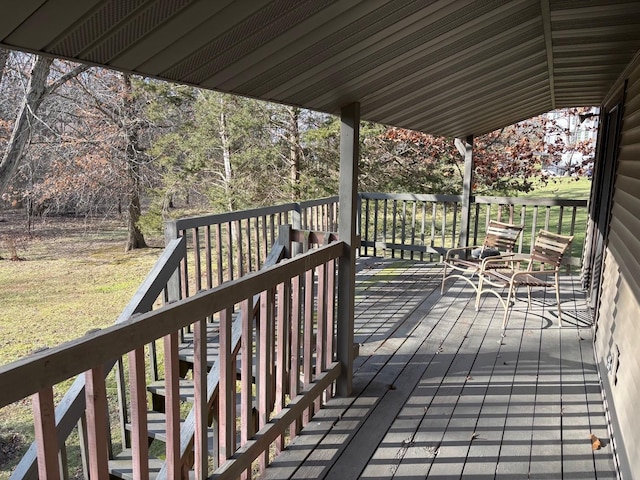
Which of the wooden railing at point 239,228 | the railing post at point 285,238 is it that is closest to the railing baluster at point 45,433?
the railing post at point 285,238

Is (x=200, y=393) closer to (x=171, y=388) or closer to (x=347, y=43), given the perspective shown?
(x=171, y=388)

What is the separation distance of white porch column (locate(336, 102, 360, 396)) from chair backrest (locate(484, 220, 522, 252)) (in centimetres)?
331

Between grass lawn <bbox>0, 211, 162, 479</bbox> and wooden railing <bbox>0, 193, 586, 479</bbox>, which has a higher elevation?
wooden railing <bbox>0, 193, 586, 479</bbox>

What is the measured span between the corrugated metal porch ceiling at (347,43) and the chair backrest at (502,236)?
6.56 ft

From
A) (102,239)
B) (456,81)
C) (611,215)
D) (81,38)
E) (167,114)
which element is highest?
(167,114)

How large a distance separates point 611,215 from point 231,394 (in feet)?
11.0

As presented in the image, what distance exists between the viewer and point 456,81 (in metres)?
3.56

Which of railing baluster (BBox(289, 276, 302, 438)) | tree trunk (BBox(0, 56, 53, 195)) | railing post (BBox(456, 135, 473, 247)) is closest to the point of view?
railing baluster (BBox(289, 276, 302, 438))

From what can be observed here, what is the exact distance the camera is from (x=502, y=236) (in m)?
5.93

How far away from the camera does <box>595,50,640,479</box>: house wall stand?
7.86ft

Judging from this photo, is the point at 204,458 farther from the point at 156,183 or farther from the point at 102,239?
→ the point at 102,239

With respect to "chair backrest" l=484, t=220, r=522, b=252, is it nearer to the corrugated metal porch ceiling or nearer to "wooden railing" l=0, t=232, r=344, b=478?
the corrugated metal porch ceiling

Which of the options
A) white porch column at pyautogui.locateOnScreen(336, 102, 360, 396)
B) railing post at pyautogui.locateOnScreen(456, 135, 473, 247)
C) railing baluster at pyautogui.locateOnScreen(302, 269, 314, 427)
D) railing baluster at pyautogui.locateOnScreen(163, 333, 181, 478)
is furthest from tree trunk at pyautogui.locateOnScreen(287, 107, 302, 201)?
railing baluster at pyautogui.locateOnScreen(163, 333, 181, 478)

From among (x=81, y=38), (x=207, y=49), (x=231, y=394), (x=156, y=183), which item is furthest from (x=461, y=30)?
(x=156, y=183)
